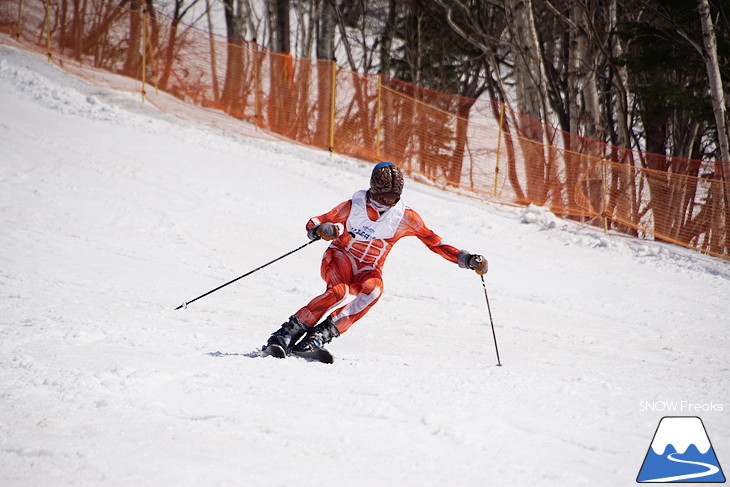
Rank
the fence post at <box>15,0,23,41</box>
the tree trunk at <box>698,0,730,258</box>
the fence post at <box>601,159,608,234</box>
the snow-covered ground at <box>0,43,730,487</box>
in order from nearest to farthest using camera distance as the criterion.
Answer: the snow-covered ground at <box>0,43,730,487</box> < the tree trunk at <box>698,0,730,258</box> < the fence post at <box>601,159,608,234</box> < the fence post at <box>15,0,23,41</box>

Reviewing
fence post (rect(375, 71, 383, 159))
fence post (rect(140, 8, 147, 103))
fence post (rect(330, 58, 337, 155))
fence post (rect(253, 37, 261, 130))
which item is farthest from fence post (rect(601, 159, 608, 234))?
fence post (rect(140, 8, 147, 103))

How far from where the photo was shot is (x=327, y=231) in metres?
4.67

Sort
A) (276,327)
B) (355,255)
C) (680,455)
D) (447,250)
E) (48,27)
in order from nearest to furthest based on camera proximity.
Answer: (680,455), (355,255), (447,250), (276,327), (48,27)

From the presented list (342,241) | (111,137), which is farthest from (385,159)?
(342,241)

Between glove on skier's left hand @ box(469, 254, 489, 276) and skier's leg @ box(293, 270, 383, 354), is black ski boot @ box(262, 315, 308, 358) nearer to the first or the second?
skier's leg @ box(293, 270, 383, 354)

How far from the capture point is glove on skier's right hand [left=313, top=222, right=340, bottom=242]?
15.3 feet

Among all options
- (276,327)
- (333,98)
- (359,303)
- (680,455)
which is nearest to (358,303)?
(359,303)

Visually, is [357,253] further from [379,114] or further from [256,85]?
[256,85]

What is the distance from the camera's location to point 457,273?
870 cm

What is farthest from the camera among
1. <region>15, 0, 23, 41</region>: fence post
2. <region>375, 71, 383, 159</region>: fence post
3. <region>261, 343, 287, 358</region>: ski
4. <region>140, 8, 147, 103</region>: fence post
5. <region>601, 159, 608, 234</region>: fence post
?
<region>15, 0, 23, 41</region>: fence post

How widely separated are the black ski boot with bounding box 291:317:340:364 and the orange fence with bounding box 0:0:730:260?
27.8 feet

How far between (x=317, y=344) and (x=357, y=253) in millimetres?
797

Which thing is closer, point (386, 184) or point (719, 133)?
point (386, 184)

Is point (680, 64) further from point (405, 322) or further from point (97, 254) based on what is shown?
point (97, 254)
